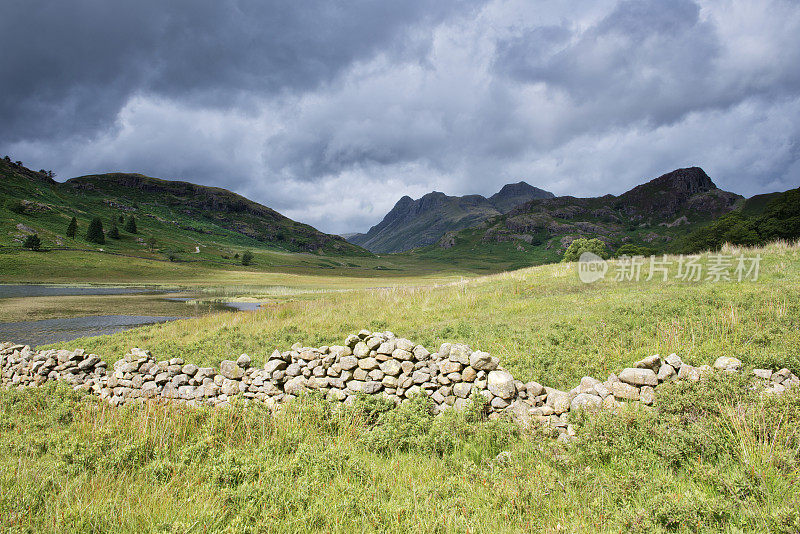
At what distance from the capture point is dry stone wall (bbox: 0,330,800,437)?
286 inches

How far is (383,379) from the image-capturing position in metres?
8.97

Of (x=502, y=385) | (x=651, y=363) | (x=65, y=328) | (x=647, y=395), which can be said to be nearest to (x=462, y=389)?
(x=502, y=385)

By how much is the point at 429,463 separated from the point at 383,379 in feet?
10.4

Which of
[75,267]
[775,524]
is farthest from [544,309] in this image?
[75,267]

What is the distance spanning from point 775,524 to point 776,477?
127 cm

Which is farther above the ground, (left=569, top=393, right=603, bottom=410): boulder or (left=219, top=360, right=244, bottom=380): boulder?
(left=569, top=393, right=603, bottom=410): boulder

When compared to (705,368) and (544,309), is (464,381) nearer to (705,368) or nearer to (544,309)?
(705,368)

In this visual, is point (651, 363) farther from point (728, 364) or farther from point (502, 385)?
point (502, 385)

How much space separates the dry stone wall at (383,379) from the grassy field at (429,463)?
67cm

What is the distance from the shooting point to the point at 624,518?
4.12 m

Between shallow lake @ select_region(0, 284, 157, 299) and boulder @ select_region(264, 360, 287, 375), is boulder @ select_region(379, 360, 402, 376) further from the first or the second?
shallow lake @ select_region(0, 284, 157, 299)

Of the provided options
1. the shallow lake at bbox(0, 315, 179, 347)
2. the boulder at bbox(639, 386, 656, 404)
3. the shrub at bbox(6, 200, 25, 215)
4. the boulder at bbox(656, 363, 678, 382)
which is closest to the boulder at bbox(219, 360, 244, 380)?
the boulder at bbox(639, 386, 656, 404)

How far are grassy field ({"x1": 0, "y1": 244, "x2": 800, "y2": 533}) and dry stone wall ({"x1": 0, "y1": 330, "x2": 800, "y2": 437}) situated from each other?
0.67m

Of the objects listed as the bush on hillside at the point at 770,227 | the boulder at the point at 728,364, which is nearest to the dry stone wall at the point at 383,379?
the boulder at the point at 728,364
